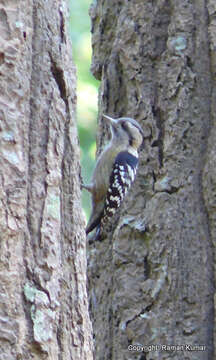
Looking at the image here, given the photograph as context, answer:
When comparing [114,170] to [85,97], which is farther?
[85,97]

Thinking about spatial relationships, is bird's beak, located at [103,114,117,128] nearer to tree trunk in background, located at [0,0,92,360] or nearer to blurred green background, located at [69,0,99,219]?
blurred green background, located at [69,0,99,219]

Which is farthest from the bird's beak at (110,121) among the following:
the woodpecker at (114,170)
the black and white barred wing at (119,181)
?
the black and white barred wing at (119,181)

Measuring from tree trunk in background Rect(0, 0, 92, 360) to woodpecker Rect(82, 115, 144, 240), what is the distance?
193 cm

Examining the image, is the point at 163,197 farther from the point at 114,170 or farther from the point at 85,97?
the point at 85,97

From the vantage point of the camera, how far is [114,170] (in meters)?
5.20

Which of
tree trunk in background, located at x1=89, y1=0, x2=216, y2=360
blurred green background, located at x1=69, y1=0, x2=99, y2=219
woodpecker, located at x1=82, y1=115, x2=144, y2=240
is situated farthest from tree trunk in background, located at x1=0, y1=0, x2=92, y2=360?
blurred green background, located at x1=69, y1=0, x2=99, y2=219

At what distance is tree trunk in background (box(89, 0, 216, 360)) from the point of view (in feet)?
13.2

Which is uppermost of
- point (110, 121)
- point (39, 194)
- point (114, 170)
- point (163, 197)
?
point (39, 194)

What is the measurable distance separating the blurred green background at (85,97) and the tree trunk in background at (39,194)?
4002 mm

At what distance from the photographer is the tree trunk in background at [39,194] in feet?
6.92

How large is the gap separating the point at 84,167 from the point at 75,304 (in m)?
4.78

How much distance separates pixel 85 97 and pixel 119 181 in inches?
75.9

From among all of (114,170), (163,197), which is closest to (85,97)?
(114,170)

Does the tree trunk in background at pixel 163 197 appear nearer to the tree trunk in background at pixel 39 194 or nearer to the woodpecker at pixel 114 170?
the woodpecker at pixel 114 170
